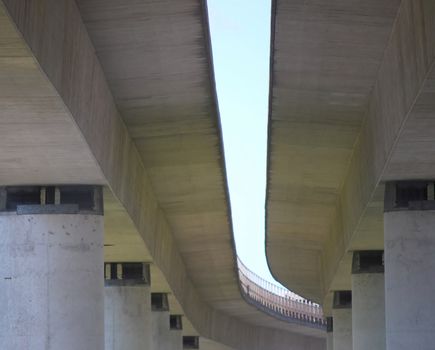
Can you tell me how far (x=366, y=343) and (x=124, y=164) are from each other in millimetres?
13055

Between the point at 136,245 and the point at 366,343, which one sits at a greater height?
the point at 136,245

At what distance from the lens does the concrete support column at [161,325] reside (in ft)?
172

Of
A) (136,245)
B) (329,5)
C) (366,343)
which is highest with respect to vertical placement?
(329,5)

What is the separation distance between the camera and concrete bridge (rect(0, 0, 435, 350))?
22.2 meters

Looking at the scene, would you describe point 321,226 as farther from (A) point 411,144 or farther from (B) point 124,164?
(A) point 411,144

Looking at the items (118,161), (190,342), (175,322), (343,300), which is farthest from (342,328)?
(118,161)

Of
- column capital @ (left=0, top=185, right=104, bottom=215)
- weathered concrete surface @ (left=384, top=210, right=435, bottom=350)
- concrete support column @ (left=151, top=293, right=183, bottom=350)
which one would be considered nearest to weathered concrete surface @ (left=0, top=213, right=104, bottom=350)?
column capital @ (left=0, top=185, right=104, bottom=215)

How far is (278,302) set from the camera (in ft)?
234

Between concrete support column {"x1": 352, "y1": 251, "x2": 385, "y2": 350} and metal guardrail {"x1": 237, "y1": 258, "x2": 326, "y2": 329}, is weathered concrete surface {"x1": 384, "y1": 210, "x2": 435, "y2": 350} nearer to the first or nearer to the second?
concrete support column {"x1": 352, "y1": 251, "x2": 385, "y2": 350}

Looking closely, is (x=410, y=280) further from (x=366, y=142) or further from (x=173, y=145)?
(x=173, y=145)

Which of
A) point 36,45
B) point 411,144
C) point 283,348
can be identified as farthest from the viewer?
point 283,348

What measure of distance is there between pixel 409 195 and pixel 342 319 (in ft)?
79.2

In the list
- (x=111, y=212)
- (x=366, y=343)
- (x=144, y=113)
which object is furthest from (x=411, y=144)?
(x=366, y=343)

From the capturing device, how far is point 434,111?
2236 centimetres
